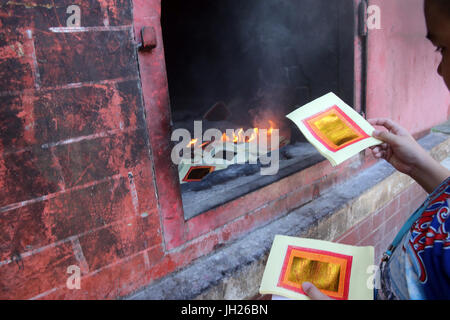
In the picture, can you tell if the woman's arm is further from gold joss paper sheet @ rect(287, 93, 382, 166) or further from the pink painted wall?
the pink painted wall

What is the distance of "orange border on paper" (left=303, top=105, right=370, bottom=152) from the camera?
157cm

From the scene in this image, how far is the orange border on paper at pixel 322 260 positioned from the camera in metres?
1.48

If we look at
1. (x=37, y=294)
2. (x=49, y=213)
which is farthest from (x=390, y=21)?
(x=37, y=294)

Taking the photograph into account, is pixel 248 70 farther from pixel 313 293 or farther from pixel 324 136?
pixel 313 293

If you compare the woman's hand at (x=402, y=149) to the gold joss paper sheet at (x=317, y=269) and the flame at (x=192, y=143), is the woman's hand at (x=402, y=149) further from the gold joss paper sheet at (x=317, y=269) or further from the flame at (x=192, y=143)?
the flame at (x=192, y=143)

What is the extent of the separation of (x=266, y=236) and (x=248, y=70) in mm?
2291

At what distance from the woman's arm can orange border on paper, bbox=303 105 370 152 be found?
0.09 m

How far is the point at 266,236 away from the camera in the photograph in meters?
1.90

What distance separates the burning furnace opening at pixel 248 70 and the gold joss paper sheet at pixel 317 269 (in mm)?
426

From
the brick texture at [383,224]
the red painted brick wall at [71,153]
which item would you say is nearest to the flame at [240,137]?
the brick texture at [383,224]

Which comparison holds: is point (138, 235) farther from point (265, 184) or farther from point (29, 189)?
point (265, 184)

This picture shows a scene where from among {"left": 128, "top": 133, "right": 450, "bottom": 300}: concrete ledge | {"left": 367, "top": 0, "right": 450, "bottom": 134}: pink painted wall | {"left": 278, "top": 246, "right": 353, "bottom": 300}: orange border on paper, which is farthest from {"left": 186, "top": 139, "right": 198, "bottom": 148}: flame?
{"left": 278, "top": 246, "right": 353, "bottom": 300}: orange border on paper

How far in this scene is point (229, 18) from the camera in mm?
3775

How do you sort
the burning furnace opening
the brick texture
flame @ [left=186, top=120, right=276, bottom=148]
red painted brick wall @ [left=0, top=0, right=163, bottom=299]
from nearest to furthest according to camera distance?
red painted brick wall @ [left=0, top=0, right=163, bottom=299], the burning furnace opening, the brick texture, flame @ [left=186, top=120, right=276, bottom=148]
